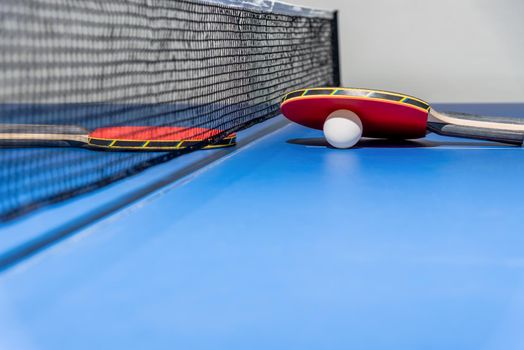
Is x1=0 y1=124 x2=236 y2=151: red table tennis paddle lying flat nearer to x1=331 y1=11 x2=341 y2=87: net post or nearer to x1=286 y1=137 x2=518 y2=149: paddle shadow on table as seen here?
x1=286 y1=137 x2=518 y2=149: paddle shadow on table

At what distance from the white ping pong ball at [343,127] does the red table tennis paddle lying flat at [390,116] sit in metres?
0.02

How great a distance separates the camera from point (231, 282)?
1.61 metres

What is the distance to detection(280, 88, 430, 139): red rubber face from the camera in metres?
3.16

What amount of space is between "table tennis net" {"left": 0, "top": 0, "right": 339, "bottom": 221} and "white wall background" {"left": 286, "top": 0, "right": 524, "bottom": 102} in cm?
41

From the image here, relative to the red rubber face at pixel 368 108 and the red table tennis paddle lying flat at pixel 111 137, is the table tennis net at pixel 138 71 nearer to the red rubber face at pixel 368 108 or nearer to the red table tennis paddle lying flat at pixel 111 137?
the red table tennis paddle lying flat at pixel 111 137

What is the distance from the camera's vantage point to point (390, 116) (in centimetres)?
332

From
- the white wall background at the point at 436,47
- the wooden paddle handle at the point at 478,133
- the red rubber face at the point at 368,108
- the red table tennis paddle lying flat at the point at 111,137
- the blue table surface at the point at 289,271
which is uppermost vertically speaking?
the white wall background at the point at 436,47

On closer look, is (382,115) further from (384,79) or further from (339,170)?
(384,79)

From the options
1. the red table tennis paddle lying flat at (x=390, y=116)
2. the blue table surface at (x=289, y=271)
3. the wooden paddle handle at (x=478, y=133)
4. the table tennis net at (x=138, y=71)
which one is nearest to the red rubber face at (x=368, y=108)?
the red table tennis paddle lying flat at (x=390, y=116)

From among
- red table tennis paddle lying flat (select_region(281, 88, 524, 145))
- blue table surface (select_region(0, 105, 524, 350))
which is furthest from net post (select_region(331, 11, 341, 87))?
blue table surface (select_region(0, 105, 524, 350))

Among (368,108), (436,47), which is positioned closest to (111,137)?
(368,108)

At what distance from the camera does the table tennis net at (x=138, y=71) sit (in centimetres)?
248

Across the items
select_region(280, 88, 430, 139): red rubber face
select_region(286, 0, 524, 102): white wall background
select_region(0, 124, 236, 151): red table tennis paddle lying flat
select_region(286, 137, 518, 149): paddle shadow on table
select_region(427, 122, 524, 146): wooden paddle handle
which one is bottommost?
select_region(286, 137, 518, 149): paddle shadow on table

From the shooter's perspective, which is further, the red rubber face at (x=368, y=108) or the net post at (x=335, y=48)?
the net post at (x=335, y=48)
